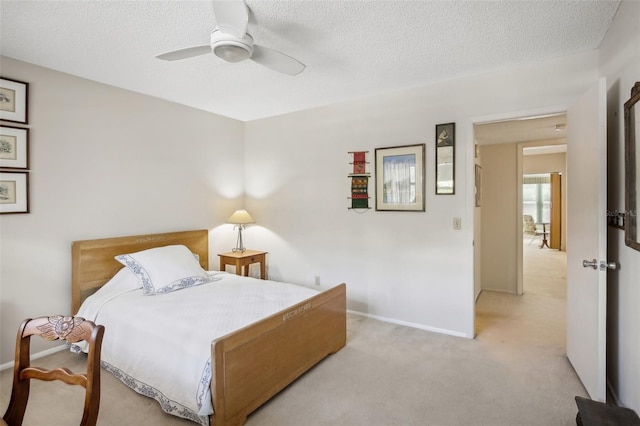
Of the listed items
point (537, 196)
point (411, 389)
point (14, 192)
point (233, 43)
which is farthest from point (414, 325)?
point (537, 196)

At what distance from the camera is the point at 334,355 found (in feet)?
9.23

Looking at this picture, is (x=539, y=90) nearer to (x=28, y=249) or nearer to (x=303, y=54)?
(x=303, y=54)

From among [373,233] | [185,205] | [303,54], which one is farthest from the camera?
[185,205]

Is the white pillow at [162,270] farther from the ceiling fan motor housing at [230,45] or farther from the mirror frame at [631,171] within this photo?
the mirror frame at [631,171]

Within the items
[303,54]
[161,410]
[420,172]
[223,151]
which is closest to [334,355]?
[161,410]

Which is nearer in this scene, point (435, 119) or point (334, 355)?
point (334, 355)

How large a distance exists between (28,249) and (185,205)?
4.95 feet

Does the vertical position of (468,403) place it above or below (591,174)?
below

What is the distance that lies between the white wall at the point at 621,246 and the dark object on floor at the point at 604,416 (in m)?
0.10

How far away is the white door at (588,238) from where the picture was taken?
1.97m

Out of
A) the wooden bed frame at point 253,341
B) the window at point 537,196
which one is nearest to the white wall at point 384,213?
the wooden bed frame at point 253,341

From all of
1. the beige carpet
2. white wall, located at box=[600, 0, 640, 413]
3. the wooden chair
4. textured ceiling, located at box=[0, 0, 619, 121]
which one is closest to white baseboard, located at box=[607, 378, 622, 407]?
white wall, located at box=[600, 0, 640, 413]

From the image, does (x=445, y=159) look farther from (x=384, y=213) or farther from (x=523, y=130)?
(x=523, y=130)

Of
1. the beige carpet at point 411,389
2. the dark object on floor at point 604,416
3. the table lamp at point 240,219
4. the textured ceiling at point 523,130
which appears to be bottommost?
the beige carpet at point 411,389
